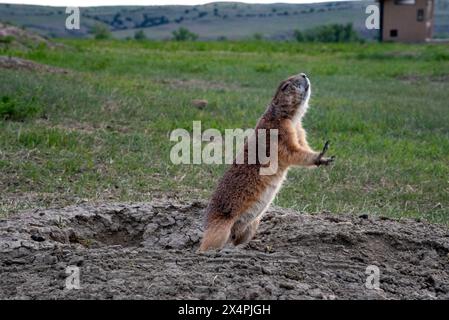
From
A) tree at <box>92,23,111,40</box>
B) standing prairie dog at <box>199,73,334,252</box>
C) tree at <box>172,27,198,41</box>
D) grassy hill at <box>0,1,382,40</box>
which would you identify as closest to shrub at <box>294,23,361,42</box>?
grassy hill at <box>0,1,382,40</box>

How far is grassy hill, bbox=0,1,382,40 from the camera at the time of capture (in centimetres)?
3653

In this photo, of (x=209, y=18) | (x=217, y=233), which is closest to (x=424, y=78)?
(x=217, y=233)

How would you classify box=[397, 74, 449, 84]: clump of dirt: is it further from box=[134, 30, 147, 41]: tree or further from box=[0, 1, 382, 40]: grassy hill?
box=[134, 30, 147, 41]: tree

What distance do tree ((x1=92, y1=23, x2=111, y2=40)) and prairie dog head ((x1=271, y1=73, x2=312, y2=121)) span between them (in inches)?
1272

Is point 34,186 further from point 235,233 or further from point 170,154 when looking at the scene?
point 235,233

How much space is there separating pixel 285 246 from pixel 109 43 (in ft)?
84.2

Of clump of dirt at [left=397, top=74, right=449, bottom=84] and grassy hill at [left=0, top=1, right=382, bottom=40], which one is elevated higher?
grassy hill at [left=0, top=1, right=382, bottom=40]

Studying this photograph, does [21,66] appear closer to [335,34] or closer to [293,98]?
[293,98]

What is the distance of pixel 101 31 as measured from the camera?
122 feet

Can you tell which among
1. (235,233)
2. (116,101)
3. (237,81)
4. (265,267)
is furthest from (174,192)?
(237,81)

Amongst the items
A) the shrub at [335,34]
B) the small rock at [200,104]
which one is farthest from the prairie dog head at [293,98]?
the shrub at [335,34]

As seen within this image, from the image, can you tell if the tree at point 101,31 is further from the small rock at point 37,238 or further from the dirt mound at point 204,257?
the small rock at point 37,238

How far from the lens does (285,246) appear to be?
4.83 metres

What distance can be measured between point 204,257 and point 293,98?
139cm
